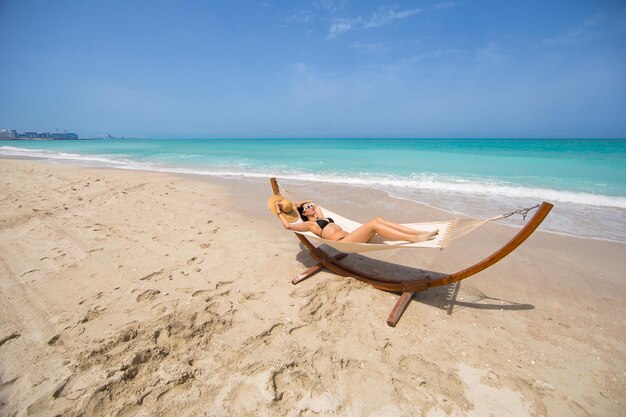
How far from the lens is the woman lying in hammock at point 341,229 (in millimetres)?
3107

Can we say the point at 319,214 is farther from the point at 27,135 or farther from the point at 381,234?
the point at 27,135

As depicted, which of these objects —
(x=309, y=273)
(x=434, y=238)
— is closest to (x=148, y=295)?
(x=309, y=273)

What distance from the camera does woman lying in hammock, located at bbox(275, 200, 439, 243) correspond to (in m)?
3.11

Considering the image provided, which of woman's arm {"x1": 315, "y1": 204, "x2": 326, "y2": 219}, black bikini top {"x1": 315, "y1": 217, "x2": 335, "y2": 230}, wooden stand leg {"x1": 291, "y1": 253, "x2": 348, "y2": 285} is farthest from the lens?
woman's arm {"x1": 315, "y1": 204, "x2": 326, "y2": 219}

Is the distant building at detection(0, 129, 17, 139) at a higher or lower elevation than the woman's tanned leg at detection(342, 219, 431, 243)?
higher

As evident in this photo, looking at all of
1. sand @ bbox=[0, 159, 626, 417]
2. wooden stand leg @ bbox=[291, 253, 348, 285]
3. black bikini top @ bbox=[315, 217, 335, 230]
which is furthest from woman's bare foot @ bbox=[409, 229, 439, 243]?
wooden stand leg @ bbox=[291, 253, 348, 285]

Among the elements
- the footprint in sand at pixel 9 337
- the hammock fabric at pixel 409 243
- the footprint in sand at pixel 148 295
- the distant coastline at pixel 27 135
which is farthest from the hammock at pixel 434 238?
the distant coastline at pixel 27 135

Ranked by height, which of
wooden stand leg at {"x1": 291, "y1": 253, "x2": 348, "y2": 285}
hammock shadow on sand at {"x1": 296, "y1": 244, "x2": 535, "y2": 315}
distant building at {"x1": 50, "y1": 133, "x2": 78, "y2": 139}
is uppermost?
distant building at {"x1": 50, "y1": 133, "x2": 78, "y2": 139}

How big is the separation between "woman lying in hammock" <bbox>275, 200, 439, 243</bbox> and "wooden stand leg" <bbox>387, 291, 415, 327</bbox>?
1.91 ft

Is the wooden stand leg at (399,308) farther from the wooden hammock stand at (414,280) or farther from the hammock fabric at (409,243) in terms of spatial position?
the hammock fabric at (409,243)

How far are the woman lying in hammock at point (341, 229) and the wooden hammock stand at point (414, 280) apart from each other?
0.87ft

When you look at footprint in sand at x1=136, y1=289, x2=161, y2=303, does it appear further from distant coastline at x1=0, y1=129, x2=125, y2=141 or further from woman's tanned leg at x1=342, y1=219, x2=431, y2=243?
distant coastline at x1=0, y1=129, x2=125, y2=141

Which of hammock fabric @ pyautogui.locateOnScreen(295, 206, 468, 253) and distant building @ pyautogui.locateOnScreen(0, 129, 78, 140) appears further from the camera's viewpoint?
distant building @ pyautogui.locateOnScreen(0, 129, 78, 140)

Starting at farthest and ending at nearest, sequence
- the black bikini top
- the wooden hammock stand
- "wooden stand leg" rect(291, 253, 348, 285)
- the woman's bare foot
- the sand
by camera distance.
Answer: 1. the black bikini top
2. "wooden stand leg" rect(291, 253, 348, 285)
3. the woman's bare foot
4. the wooden hammock stand
5. the sand
